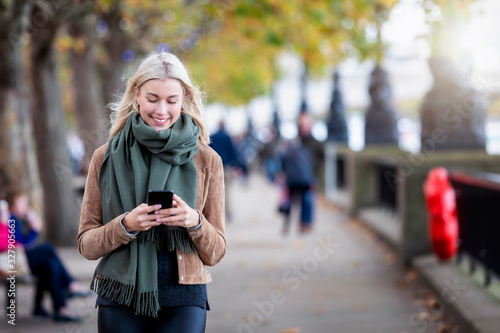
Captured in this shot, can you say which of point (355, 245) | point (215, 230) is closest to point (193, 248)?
point (215, 230)

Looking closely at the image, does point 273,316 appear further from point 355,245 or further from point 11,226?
point 355,245

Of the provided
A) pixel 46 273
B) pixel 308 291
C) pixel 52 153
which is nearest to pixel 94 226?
pixel 46 273

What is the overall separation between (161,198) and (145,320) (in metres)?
0.55

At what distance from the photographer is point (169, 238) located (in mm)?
2850

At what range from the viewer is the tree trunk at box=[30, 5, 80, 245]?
11789mm

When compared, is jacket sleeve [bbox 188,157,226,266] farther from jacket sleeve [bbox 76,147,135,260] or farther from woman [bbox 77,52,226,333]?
jacket sleeve [bbox 76,147,135,260]

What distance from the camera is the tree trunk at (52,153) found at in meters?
11.8

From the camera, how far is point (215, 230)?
294 cm

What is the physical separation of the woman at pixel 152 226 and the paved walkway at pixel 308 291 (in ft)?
8.28

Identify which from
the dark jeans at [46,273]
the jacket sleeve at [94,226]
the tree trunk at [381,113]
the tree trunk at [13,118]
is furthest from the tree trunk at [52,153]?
the tree trunk at [381,113]

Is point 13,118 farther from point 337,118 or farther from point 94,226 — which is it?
point 337,118

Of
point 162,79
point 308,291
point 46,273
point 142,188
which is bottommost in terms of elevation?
point 308,291

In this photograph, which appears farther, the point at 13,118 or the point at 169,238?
the point at 13,118

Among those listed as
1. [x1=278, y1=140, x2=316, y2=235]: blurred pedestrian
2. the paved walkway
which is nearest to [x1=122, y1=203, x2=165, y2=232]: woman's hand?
the paved walkway
